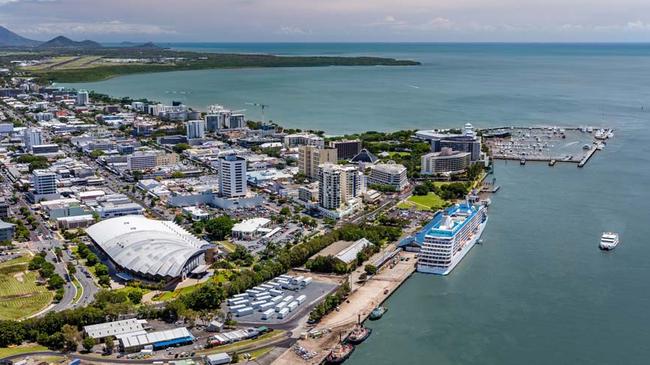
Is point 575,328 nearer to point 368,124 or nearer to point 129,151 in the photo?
point 129,151

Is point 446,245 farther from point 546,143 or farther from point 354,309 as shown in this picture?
point 546,143

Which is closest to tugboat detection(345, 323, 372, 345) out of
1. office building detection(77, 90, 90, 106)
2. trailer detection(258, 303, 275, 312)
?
trailer detection(258, 303, 275, 312)

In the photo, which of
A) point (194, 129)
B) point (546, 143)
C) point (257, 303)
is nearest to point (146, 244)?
point (257, 303)

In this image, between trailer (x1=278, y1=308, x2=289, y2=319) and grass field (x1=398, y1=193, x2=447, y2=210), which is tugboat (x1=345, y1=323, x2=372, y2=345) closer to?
trailer (x1=278, y1=308, x2=289, y2=319)

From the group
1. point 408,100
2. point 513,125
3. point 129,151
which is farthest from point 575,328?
point 408,100

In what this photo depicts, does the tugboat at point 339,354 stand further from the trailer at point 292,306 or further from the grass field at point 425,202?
the grass field at point 425,202

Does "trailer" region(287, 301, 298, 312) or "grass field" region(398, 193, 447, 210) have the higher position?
"grass field" region(398, 193, 447, 210)
